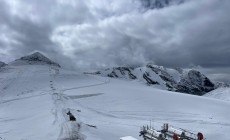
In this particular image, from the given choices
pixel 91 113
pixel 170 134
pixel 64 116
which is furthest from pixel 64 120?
pixel 170 134

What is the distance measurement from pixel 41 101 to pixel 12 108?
6.31 metres

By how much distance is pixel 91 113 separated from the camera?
55.8 meters

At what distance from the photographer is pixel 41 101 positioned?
66.4 m

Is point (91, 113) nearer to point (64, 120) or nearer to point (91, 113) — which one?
point (91, 113)

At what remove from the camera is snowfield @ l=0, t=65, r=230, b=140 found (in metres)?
40.6

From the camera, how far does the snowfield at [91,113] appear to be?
40.6 meters

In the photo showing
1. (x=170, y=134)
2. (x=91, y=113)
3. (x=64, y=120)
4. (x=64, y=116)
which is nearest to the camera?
(x=170, y=134)

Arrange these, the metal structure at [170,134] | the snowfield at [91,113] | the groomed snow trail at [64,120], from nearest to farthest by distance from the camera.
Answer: the metal structure at [170,134], the groomed snow trail at [64,120], the snowfield at [91,113]

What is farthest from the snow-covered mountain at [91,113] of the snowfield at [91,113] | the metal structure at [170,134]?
the metal structure at [170,134]

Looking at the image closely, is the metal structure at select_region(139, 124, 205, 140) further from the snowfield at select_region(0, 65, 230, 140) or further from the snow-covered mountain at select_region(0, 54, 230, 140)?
the snow-covered mountain at select_region(0, 54, 230, 140)

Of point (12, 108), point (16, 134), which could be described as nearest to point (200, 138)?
point (16, 134)

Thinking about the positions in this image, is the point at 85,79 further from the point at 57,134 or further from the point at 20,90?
the point at 57,134

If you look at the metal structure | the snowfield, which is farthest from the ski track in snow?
the metal structure

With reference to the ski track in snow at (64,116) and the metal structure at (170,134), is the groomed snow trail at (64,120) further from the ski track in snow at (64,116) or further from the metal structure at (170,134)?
the metal structure at (170,134)
